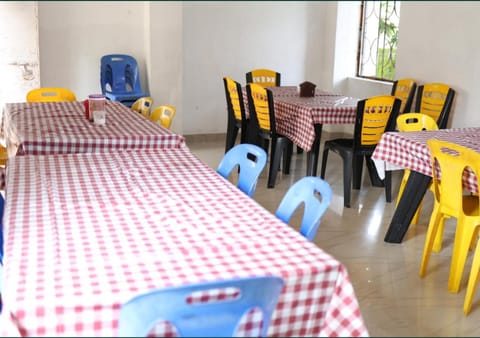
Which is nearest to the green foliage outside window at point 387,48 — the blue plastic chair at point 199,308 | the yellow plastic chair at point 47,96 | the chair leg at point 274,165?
the chair leg at point 274,165

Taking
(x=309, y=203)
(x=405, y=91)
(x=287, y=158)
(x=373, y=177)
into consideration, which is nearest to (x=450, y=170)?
(x=309, y=203)

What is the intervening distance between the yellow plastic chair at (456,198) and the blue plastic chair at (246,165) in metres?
0.92

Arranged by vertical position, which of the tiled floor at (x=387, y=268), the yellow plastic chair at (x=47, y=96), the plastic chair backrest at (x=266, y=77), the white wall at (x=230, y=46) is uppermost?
the white wall at (x=230, y=46)

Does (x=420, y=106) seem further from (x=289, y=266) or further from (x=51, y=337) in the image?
(x=51, y=337)

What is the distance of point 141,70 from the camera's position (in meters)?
6.25

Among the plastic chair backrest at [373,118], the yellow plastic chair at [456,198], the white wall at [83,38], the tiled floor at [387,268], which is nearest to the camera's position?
the tiled floor at [387,268]

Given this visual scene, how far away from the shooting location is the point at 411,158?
3.34 metres

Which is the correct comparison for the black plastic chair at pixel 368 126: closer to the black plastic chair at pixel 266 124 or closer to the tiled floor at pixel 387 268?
the tiled floor at pixel 387 268

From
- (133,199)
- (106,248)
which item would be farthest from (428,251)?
(106,248)

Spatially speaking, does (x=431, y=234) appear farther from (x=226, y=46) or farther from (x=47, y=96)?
(x=226, y=46)

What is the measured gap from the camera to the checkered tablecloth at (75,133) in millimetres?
3051

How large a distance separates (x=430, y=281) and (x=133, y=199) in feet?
5.79

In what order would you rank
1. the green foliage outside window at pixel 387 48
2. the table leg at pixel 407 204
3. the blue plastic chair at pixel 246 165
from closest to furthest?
1. the blue plastic chair at pixel 246 165
2. the table leg at pixel 407 204
3. the green foliage outside window at pixel 387 48

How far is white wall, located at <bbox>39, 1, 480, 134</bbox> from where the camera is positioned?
5.29 meters
